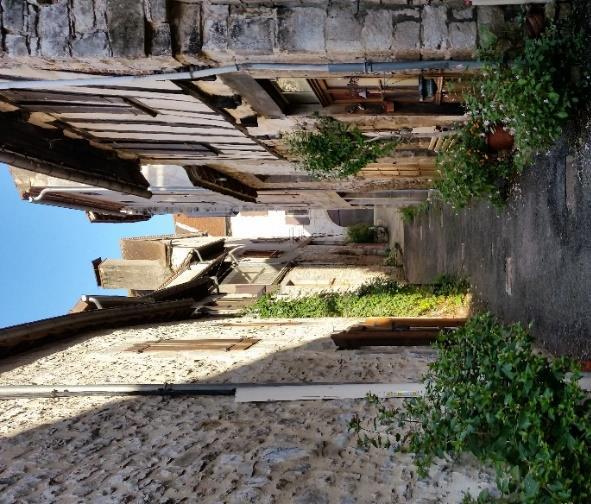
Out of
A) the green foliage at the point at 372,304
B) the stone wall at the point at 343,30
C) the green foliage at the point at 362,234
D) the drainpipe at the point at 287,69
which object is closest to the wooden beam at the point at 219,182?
the green foliage at the point at 372,304

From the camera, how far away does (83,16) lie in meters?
5.03

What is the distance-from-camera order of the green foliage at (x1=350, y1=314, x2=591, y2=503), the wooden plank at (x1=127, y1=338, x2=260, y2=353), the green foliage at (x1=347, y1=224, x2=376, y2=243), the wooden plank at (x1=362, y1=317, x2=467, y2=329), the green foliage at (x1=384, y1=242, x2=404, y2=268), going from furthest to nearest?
the green foliage at (x1=347, y1=224, x2=376, y2=243), the green foliage at (x1=384, y1=242, x2=404, y2=268), the wooden plank at (x1=362, y1=317, x2=467, y2=329), the wooden plank at (x1=127, y1=338, x2=260, y2=353), the green foliage at (x1=350, y1=314, x2=591, y2=503)

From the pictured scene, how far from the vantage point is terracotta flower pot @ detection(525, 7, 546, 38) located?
4.78 metres

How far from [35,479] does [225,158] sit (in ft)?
22.0

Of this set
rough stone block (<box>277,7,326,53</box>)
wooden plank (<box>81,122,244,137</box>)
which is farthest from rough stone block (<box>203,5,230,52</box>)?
wooden plank (<box>81,122,244,137</box>)

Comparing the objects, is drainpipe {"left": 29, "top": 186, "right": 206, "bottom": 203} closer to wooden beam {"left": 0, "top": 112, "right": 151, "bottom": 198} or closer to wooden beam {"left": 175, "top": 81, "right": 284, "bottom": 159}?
wooden beam {"left": 0, "top": 112, "right": 151, "bottom": 198}

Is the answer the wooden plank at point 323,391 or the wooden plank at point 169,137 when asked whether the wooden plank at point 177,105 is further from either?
the wooden plank at point 323,391

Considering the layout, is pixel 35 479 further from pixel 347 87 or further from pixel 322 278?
pixel 322 278

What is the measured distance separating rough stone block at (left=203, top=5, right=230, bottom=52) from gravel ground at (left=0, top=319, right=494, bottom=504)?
3.14 m

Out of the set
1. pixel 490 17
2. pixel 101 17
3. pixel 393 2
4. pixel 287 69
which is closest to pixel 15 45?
pixel 101 17

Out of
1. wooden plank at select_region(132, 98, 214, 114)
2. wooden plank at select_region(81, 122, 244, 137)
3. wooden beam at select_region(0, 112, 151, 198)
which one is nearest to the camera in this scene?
wooden plank at select_region(132, 98, 214, 114)

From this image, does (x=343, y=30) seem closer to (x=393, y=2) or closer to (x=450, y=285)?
(x=393, y=2)

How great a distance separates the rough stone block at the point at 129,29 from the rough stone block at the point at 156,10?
7 centimetres

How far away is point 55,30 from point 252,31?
1.76 metres
